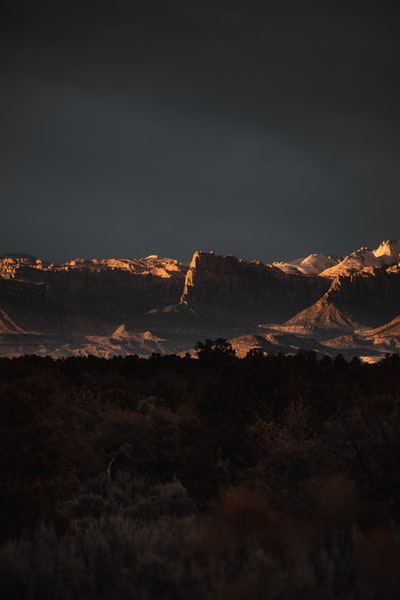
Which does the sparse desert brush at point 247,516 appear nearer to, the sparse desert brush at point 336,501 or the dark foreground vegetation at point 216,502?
the dark foreground vegetation at point 216,502

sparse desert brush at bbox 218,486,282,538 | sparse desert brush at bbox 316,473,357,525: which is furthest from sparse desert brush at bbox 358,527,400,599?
sparse desert brush at bbox 218,486,282,538

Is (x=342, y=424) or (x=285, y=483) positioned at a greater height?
(x=342, y=424)

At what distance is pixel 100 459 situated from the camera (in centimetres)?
1859

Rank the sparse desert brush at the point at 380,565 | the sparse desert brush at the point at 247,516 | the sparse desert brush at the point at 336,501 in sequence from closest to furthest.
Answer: the sparse desert brush at the point at 380,565 < the sparse desert brush at the point at 247,516 < the sparse desert brush at the point at 336,501

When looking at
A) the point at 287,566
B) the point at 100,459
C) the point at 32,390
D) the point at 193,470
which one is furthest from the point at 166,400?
the point at 287,566

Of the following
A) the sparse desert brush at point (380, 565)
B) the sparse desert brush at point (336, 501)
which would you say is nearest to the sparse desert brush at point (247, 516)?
the sparse desert brush at point (336, 501)

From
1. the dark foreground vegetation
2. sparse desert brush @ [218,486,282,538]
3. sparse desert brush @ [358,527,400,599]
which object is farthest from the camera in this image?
sparse desert brush @ [218,486,282,538]

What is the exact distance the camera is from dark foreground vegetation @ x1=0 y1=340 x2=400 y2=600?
286 inches

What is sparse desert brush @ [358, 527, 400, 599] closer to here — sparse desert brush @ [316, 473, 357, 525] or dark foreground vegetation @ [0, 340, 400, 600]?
dark foreground vegetation @ [0, 340, 400, 600]

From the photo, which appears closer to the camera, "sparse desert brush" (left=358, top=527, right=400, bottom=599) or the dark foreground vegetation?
"sparse desert brush" (left=358, top=527, right=400, bottom=599)

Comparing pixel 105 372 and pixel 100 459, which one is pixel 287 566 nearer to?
pixel 100 459

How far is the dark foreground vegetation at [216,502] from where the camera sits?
7.27 meters

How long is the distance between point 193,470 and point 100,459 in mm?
4781

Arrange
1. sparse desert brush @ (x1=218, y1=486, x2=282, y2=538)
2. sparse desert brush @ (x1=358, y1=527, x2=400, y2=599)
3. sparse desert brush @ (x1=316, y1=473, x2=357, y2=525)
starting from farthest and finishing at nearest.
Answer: sparse desert brush @ (x1=316, y1=473, x2=357, y2=525), sparse desert brush @ (x1=218, y1=486, x2=282, y2=538), sparse desert brush @ (x1=358, y1=527, x2=400, y2=599)
